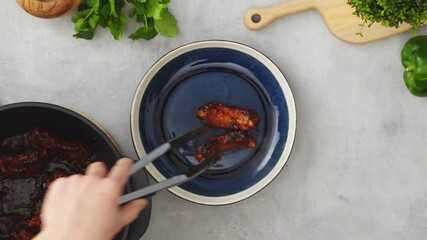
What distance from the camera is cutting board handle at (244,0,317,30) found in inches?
69.1

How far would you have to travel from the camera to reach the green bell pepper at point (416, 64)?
1.72 meters

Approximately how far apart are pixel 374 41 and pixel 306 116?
0.26 m

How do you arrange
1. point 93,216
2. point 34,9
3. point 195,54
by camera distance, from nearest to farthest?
point 93,216 → point 34,9 → point 195,54

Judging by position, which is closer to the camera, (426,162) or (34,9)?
(34,9)

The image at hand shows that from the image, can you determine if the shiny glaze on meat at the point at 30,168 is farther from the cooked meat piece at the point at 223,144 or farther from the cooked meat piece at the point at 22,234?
the cooked meat piece at the point at 223,144

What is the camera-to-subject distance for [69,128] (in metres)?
1.67

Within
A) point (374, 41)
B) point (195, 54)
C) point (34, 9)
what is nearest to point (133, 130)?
point (195, 54)

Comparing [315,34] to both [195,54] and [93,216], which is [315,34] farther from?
[93,216]

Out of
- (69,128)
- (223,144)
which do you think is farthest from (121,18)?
(223,144)

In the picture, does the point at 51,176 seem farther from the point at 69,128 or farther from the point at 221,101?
the point at 221,101

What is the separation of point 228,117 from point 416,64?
47 cm

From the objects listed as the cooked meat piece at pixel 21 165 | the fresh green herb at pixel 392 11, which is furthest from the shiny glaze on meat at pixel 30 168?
the fresh green herb at pixel 392 11

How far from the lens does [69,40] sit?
178 centimetres

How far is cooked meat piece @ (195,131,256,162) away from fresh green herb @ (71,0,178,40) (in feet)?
0.91
